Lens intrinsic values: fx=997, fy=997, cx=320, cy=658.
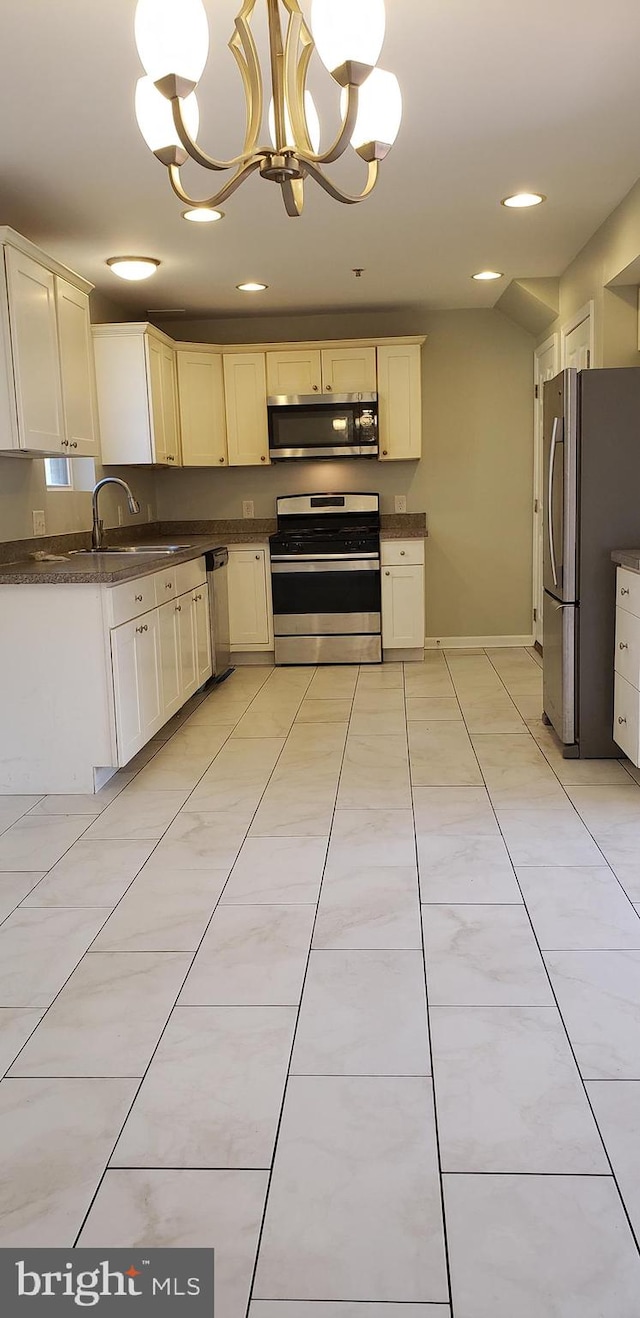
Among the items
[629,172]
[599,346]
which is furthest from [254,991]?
[599,346]

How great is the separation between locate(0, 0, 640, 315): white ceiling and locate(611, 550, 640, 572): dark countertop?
1462 millimetres

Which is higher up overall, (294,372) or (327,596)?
(294,372)

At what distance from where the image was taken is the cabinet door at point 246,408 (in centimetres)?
665

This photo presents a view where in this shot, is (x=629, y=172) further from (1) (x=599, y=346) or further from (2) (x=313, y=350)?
(2) (x=313, y=350)

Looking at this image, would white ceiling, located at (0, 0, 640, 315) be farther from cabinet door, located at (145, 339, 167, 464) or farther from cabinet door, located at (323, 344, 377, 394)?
cabinet door, located at (323, 344, 377, 394)

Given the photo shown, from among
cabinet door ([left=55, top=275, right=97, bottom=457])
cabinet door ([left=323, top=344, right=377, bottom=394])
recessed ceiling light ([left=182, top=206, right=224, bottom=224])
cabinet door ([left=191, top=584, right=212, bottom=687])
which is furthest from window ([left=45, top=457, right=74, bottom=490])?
cabinet door ([left=323, top=344, right=377, bottom=394])

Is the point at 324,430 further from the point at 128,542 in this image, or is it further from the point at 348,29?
the point at 348,29

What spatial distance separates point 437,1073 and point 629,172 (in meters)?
3.48

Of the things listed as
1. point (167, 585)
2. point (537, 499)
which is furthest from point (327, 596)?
point (167, 585)

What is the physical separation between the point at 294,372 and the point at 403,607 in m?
1.73

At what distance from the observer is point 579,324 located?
17.5ft

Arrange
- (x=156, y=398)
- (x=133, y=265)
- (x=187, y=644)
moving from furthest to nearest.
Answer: (x=156, y=398) → (x=187, y=644) → (x=133, y=265)

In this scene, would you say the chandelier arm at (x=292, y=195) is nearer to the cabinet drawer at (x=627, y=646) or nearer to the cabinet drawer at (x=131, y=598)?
the cabinet drawer at (x=131, y=598)

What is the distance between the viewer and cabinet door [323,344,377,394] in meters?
6.57
